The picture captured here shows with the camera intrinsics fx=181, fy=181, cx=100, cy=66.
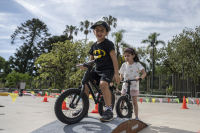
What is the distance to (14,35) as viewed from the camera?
45562 millimetres

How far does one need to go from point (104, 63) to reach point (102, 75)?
0.75ft

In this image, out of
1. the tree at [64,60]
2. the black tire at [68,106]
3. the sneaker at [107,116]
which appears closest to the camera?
the black tire at [68,106]

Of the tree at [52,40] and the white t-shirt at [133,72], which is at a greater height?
the tree at [52,40]

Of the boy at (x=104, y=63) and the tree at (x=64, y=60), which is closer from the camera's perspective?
the boy at (x=104, y=63)

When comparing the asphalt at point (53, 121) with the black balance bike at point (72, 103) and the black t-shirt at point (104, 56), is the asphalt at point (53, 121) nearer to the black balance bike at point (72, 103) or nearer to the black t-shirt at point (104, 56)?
the black balance bike at point (72, 103)

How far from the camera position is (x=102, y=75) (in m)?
3.17

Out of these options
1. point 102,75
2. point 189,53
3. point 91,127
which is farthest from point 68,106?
point 189,53

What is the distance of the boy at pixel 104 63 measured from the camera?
10.3 ft

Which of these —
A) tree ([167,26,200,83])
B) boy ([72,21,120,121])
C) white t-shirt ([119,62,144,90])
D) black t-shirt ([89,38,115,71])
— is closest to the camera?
boy ([72,21,120,121])

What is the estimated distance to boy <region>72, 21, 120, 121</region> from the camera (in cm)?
313

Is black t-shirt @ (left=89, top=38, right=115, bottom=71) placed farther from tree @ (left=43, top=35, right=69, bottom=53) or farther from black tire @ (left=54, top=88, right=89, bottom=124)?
tree @ (left=43, top=35, right=69, bottom=53)

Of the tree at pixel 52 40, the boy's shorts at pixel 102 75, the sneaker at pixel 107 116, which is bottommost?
the sneaker at pixel 107 116

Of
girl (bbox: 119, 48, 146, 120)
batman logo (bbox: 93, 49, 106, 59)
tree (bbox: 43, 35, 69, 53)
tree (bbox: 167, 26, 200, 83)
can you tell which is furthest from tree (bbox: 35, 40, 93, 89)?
batman logo (bbox: 93, 49, 106, 59)

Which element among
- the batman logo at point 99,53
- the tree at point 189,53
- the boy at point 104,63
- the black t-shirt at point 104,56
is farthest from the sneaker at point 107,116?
the tree at point 189,53
